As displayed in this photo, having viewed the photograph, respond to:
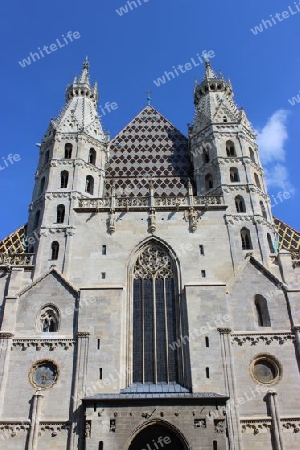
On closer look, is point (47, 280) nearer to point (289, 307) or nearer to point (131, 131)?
point (289, 307)

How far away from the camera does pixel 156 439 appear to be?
17422 millimetres

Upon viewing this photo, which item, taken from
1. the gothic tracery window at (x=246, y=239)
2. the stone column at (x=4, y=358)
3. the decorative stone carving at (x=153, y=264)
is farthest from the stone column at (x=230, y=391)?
the stone column at (x=4, y=358)

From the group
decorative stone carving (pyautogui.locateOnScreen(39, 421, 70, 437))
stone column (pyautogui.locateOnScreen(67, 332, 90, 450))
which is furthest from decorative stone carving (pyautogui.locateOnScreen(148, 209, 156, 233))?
decorative stone carving (pyautogui.locateOnScreen(39, 421, 70, 437))

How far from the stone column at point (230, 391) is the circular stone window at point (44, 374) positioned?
6815mm

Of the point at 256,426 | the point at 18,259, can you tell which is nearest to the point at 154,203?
the point at 18,259

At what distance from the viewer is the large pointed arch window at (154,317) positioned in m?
19.6

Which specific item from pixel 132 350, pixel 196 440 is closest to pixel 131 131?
pixel 132 350

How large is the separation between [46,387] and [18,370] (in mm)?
1371

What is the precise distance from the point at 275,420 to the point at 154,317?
6375mm

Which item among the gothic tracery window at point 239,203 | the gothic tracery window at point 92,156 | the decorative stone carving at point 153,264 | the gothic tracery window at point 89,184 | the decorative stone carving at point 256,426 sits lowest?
the decorative stone carving at point 256,426

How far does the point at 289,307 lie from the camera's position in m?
20.4

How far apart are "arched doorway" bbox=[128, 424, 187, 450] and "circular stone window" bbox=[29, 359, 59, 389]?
4106mm

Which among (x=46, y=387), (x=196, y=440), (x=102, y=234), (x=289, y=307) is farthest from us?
(x=102, y=234)

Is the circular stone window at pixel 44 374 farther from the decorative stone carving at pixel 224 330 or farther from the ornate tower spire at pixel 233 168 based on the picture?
the ornate tower spire at pixel 233 168
